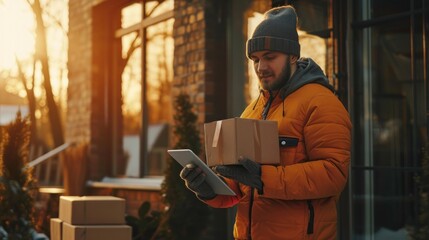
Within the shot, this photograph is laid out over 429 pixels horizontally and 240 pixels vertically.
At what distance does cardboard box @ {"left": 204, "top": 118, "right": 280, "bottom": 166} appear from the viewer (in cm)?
351

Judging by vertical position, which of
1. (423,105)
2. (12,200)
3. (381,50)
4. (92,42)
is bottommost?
(12,200)

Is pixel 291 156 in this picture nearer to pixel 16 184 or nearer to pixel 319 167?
pixel 319 167

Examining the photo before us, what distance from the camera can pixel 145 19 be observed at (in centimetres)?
969

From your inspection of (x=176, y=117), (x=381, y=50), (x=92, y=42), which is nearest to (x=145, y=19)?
(x=92, y=42)

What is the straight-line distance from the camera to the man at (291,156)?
3.40 m

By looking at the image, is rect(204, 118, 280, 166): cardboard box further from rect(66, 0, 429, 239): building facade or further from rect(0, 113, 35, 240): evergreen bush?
rect(0, 113, 35, 240): evergreen bush

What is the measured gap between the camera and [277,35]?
143 inches

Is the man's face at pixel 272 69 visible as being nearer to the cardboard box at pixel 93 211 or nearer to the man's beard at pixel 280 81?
the man's beard at pixel 280 81

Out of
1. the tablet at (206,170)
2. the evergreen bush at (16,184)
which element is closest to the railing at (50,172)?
the evergreen bush at (16,184)

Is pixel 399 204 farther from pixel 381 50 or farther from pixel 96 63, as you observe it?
pixel 96 63

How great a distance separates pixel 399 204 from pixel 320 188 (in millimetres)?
2796

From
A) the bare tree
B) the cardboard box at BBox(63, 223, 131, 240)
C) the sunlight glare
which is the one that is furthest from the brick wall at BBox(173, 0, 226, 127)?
the sunlight glare

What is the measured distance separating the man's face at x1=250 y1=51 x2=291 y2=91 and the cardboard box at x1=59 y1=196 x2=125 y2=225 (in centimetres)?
287

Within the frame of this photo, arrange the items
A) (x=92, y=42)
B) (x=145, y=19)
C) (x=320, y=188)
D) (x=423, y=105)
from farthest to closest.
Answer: (x=92, y=42), (x=145, y=19), (x=423, y=105), (x=320, y=188)
